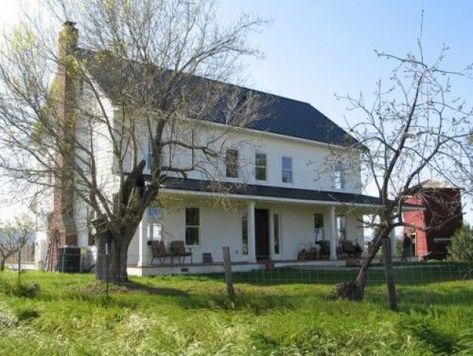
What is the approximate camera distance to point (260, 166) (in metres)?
24.9

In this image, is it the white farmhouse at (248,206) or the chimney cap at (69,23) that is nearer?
the chimney cap at (69,23)

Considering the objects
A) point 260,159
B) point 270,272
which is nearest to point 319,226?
point 260,159

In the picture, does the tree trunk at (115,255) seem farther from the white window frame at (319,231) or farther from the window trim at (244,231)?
the white window frame at (319,231)

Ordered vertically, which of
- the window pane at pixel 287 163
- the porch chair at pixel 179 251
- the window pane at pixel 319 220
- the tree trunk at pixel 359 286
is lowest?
the tree trunk at pixel 359 286

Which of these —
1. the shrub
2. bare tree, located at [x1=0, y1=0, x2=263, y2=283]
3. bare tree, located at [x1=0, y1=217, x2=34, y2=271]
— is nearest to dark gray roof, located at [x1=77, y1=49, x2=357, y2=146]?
bare tree, located at [x1=0, y1=0, x2=263, y2=283]

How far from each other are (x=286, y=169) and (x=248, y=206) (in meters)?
3.96

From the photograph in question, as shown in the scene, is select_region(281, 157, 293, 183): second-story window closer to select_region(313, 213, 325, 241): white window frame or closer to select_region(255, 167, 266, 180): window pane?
select_region(255, 167, 266, 180): window pane

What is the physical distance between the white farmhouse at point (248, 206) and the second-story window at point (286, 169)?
4 cm

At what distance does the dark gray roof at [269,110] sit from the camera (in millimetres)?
13680

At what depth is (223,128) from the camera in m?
16.3

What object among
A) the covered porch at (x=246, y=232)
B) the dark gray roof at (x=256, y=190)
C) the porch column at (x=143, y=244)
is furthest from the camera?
the covered porch at (x=246, y=232)

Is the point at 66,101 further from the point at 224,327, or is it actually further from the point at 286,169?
the point at 286,169

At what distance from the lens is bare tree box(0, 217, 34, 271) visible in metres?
25.8

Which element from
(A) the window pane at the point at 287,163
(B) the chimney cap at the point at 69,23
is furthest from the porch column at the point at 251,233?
(B) the chimney cap at the point at 69,23
